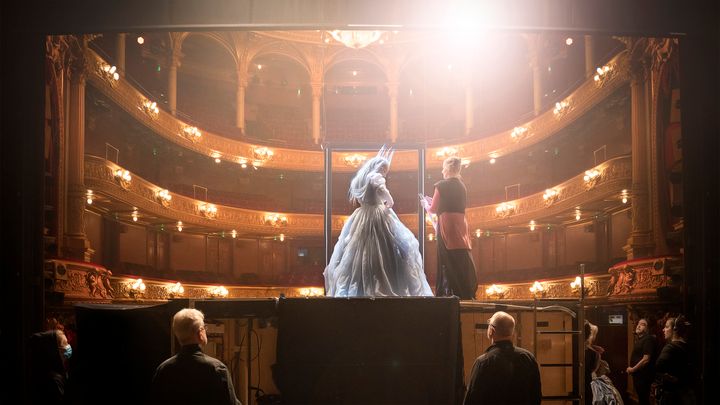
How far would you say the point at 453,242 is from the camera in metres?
8.34

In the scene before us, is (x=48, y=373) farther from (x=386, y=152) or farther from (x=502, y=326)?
(x=386, y=152)

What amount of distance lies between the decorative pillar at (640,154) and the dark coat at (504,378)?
12205mm

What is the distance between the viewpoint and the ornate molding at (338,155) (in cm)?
1841

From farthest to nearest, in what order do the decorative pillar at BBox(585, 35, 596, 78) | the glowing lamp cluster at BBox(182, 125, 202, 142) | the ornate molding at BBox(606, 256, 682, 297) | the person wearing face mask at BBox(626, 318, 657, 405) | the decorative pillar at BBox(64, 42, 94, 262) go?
1. the glowing lamp cluster at BBox(182, 125, 202, 142)
2. the decorative pillar at BBox(585, 35, 596, 78)
3. the decorative pillar at BBox(64, 42, 94, 262)
4. the ornate molding at BBox(606, 256, 682, 297)
5. the person wearing face mask at BBox(626, 318, 657, 405)

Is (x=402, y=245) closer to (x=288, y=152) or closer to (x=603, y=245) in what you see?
(x=603, y=245)

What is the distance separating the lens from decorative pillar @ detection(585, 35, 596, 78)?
1997 cm

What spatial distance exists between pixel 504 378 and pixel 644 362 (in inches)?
190

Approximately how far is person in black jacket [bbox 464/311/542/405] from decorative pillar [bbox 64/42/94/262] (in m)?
13.4

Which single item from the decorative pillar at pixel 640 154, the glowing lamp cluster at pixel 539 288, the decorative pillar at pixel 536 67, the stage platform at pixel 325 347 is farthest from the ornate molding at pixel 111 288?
the decorative pillar at pixel 536 67

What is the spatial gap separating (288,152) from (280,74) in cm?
439

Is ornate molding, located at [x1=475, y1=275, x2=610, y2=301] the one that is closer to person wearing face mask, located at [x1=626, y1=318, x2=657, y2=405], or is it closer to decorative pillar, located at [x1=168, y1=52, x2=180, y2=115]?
person wearing face mask, located at [x1=626, y1=318, x2=657, y2=405]

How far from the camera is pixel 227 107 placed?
27.7 m

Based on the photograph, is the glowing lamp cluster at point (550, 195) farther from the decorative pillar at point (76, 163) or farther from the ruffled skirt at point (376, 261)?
the ruffled skirt at point (376, 261)

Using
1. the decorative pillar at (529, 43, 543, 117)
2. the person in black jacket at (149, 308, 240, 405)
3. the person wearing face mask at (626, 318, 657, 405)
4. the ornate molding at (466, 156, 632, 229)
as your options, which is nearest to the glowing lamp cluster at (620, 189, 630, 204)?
the ornate molding at (466, 156, 632, 229)
